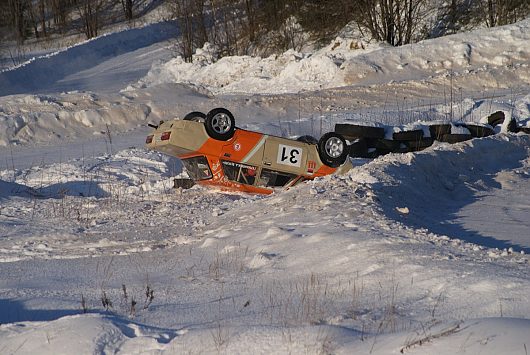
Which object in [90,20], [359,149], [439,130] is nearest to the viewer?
[359,149]

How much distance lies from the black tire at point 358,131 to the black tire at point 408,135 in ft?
1.02

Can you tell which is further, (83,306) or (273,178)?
(273,178)

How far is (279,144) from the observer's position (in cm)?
1384

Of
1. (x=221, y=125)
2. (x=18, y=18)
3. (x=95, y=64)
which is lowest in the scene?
(x=221, y=125)

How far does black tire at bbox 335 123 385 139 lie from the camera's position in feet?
54.6

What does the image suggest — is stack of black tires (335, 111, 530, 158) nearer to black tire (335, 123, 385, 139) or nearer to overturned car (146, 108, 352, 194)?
black tire (335, 123, 385, 139)

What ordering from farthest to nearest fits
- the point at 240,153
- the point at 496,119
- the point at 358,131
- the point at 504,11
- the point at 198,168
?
the point at 504,11 → the point at 496,119 → the point at 358,131 → the point at 198,168 → the point at 240,153

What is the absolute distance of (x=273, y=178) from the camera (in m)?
13.9

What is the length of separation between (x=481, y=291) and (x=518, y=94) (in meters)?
21.0

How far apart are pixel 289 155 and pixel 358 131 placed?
10.2 ft

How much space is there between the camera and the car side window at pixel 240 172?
13734 mm

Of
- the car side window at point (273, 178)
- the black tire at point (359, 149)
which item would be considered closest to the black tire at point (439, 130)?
the black tire at point (359, 149)

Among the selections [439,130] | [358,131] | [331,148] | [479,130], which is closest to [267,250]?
[331,148]

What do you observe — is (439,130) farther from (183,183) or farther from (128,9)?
(128,9)
